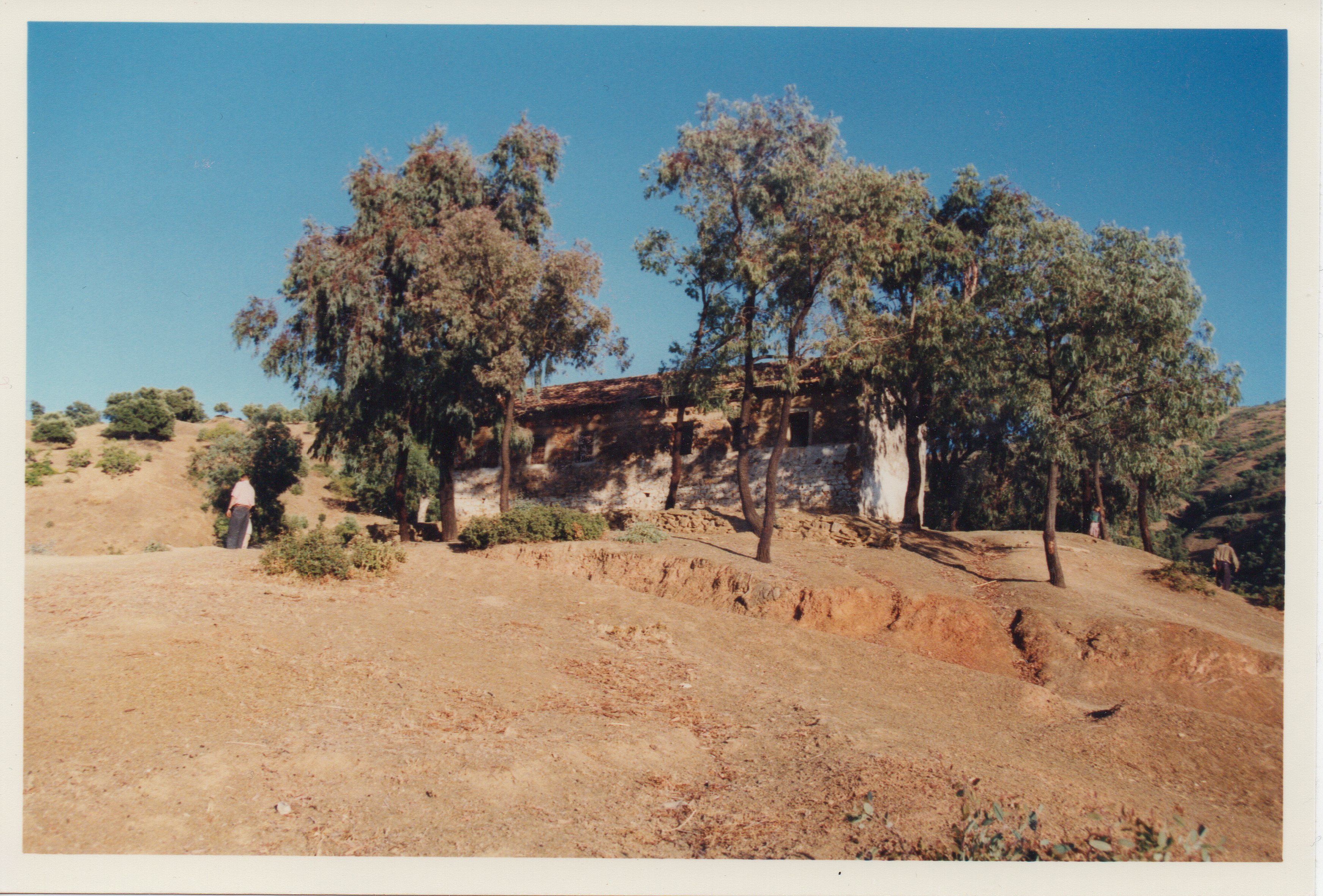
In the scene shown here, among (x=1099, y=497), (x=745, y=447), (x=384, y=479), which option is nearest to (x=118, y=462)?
(x=384, y=479)

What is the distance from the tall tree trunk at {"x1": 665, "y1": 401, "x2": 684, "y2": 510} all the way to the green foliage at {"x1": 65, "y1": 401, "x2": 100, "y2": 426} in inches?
1369

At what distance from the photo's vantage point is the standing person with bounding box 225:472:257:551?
15.8 meters

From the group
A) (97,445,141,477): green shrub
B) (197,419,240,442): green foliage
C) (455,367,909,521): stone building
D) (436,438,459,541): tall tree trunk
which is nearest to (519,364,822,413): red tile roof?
(455,367,909,521): stone building

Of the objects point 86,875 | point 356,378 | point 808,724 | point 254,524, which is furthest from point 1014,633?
point 254,524

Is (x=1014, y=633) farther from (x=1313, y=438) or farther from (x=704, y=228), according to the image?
(x=704, y=228)

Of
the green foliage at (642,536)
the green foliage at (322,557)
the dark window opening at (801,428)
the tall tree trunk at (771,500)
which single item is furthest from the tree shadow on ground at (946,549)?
the green foliage at (322,557)

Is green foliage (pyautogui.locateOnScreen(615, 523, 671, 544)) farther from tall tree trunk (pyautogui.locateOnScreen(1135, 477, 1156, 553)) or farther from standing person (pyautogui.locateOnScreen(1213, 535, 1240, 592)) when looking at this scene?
tall tree trunk (pyautogui.locateOnScreen(1135, 477, 1156, 553))

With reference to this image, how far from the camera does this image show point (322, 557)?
12.9 metres

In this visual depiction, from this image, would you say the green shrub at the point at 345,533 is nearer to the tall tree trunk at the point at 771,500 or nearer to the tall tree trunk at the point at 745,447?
the tall tree trunk at the point at 771,500

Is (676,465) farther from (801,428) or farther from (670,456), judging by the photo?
(801,428)

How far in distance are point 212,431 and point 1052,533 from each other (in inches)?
1518

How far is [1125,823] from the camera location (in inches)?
261

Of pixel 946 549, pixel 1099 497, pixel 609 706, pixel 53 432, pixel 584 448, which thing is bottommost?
pixel 609 706

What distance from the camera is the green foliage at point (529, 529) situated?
17.0 m
